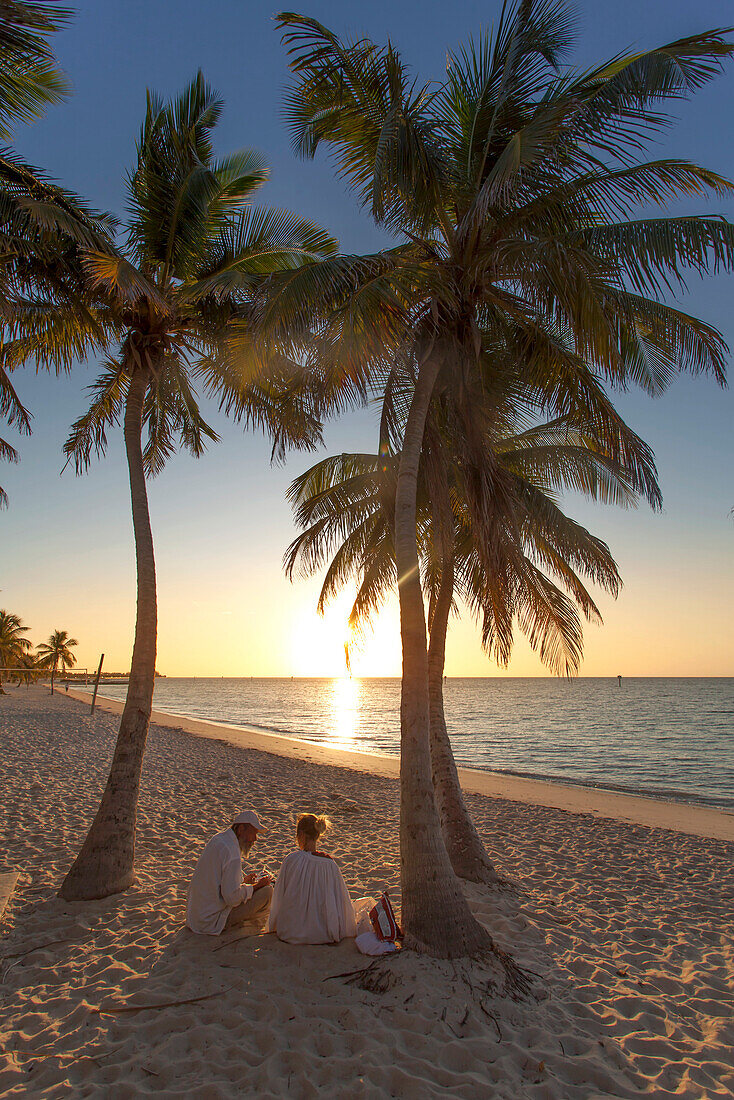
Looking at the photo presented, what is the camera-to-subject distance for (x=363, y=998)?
3900 mm

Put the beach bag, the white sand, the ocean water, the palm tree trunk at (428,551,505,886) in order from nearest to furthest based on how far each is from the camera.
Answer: the white sand < the beach bag < the palm tree trunk at (428,551,505,886) < the ocean water

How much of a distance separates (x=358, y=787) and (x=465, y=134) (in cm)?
1295

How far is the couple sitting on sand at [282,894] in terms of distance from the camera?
4539 millimetres

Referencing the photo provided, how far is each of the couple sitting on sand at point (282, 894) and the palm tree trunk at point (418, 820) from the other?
55cm

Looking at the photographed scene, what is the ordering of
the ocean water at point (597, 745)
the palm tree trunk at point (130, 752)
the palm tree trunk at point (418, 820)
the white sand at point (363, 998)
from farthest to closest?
the ocean water at point (597, 745)
the palm tree trunk at point (130, 752)
the palm tree trunk at point (418, 820)
the white sand at point (363, 998)

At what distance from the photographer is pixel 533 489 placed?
7977 mm

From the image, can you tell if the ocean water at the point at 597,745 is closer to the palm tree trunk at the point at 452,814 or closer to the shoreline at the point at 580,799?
the shoreline at the point at 580,799

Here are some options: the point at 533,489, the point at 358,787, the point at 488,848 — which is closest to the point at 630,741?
the point at 358,787

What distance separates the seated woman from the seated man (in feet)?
1.06

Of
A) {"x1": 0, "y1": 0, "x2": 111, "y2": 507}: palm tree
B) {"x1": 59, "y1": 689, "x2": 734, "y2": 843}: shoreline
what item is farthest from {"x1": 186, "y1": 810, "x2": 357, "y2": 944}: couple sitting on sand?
{"x1": 59, "y1": 689, "x2": 734, "y2": 843}: shoreline

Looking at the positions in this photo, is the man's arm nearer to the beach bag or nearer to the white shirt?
the white shirt

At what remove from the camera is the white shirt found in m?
4.70

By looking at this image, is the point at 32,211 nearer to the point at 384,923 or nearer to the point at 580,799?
the point at 384,923

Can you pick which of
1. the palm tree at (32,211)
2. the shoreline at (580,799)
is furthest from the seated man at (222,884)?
the shoreline at (580,799)
